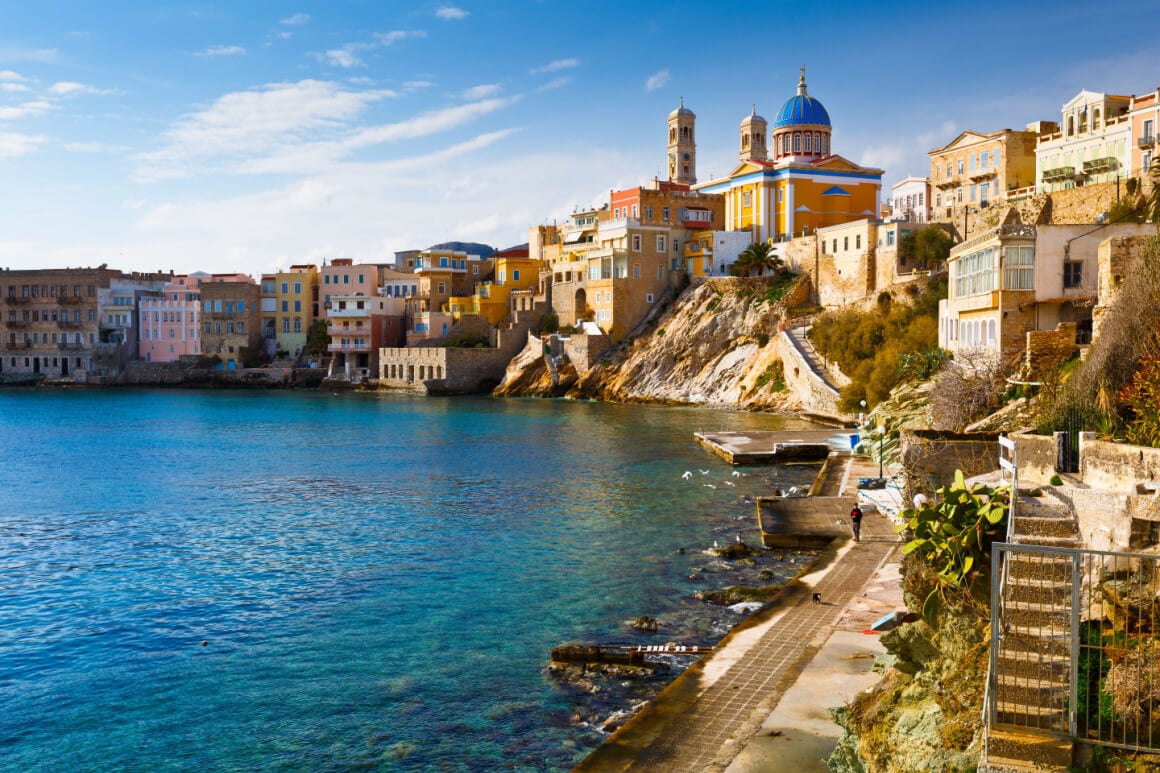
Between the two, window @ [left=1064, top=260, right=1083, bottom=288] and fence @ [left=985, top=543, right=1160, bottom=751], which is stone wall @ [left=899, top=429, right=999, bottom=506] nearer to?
fence @ [left=985, top=543, right=1160, bottom=751]

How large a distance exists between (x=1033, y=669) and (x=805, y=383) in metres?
46.9

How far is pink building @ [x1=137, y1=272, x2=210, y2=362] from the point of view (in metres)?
92.7

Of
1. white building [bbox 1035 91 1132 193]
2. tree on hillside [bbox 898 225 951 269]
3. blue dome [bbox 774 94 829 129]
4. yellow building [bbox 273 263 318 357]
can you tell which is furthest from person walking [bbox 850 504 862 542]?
yellow building [bbox 273 263 318 357]

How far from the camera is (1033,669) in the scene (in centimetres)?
766

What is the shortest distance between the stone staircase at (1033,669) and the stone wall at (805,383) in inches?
1544

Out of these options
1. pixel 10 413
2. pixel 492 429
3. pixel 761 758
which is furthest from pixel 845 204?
pixel 761 758

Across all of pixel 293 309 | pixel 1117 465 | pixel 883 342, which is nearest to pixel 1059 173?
pixel 883 342

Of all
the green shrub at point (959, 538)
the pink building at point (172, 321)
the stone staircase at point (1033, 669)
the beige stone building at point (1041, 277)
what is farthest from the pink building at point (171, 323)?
the stone staircase at point (1033, 669)

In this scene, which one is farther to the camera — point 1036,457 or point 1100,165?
point 1100,165

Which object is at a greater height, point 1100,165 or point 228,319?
point 1100,165

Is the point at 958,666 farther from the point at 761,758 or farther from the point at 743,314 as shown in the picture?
the point at 743,314

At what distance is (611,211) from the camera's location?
8175 centimetres

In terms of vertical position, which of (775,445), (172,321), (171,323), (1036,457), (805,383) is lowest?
(775,445)

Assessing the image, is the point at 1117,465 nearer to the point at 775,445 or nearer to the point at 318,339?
the point at 775,445
